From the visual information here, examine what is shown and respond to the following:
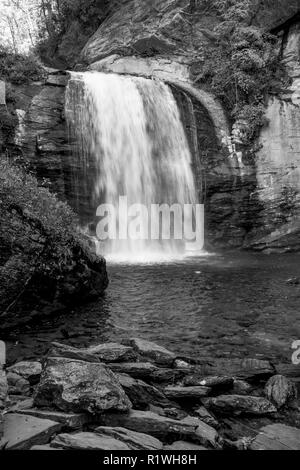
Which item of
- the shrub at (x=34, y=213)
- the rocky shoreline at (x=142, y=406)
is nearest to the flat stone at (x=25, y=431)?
the rocky shoreline at (x=142, y=406)

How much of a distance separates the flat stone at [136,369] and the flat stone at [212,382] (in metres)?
0.51

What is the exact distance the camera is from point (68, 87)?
16297 millimetres

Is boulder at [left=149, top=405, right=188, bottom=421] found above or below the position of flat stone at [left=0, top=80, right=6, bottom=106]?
below

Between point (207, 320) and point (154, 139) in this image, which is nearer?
point (207, 320)

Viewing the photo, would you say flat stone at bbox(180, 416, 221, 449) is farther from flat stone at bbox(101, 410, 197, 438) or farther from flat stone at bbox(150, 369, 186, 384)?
flat stone at bbox(150, 369, 186, 384)

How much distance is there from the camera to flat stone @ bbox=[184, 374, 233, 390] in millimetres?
5211

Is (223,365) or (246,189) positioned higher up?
(246,189)

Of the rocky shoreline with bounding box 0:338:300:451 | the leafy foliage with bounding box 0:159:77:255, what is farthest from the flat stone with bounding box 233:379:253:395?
the leafy foliage with bounding box 0:159:77:255

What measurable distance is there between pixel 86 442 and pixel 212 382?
2240mm

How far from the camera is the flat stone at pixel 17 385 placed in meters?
4.83

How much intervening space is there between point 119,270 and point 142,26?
1537 centimetres

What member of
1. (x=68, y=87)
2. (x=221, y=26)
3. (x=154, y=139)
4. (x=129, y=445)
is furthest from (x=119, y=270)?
(x=221, y=26)

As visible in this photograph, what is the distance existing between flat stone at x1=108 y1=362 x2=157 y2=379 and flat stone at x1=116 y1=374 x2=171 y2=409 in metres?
0.40
